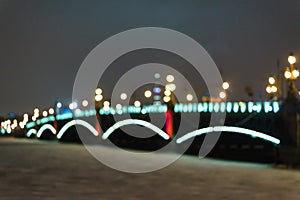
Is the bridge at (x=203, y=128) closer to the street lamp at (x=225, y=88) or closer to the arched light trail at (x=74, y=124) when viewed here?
the arched light trail at (x=74, y=124)

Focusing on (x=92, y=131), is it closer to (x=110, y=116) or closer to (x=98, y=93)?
(x=110, y=116)

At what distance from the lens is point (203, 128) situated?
38312 mm

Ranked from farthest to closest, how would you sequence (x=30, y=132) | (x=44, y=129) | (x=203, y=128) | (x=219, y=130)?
(x=30, y=132) → (x=44, y=129) → (x=203, y=128) → (x=219, y=130)

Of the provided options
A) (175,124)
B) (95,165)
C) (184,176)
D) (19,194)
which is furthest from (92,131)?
(19,194)

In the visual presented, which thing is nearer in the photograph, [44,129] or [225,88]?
[225,88]

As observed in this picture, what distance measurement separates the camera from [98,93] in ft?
178

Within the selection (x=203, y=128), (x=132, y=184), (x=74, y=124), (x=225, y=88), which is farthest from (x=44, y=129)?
(x=132, y=184)

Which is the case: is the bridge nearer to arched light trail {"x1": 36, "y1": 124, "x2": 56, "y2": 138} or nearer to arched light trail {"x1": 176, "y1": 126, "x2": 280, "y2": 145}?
arched light trail {"x1": 176, "y1": 126, "x2": 280, "y2": 145}

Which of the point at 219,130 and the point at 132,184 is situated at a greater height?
A: the point at 219,130

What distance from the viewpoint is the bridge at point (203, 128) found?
3248 centimetres

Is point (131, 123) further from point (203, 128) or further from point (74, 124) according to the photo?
point (74, 124)

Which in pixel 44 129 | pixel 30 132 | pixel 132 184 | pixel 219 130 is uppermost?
pixel 44 129

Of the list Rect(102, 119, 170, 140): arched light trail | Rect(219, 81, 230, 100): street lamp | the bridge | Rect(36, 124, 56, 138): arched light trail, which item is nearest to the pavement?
the bridge

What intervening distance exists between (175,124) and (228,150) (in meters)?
4.16
